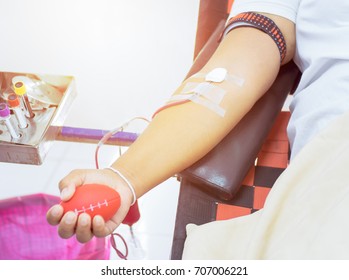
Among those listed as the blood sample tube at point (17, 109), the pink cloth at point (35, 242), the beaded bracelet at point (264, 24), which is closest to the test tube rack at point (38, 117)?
the blood sample tube at point (17, 109)

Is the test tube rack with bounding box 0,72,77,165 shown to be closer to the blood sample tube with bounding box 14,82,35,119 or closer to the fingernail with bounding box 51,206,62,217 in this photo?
the blood sample tube with bounding box 14,82,35,119

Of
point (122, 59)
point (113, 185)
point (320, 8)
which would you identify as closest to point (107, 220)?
point (113, 185)

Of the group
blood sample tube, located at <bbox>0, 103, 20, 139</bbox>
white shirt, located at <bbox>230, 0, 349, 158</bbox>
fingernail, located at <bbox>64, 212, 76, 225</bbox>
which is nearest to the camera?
fingernail, located at <bbox>64, 212, 76, 225</bbox>

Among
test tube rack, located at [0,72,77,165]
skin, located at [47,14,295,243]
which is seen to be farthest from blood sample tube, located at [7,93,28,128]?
skin, located at [47,14,295,243]

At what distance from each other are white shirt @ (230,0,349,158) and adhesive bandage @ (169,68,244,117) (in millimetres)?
135

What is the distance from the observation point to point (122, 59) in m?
1.38

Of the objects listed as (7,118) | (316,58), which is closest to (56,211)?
(7,118)

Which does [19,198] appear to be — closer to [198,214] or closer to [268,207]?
[198,214]

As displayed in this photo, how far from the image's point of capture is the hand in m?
0.58

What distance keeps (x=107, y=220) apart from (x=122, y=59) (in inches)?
34.0

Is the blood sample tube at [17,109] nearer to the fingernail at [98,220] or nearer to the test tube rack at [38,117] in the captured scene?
the test tube rack at [38,117]

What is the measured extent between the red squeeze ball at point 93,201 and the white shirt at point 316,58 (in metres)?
0.35
